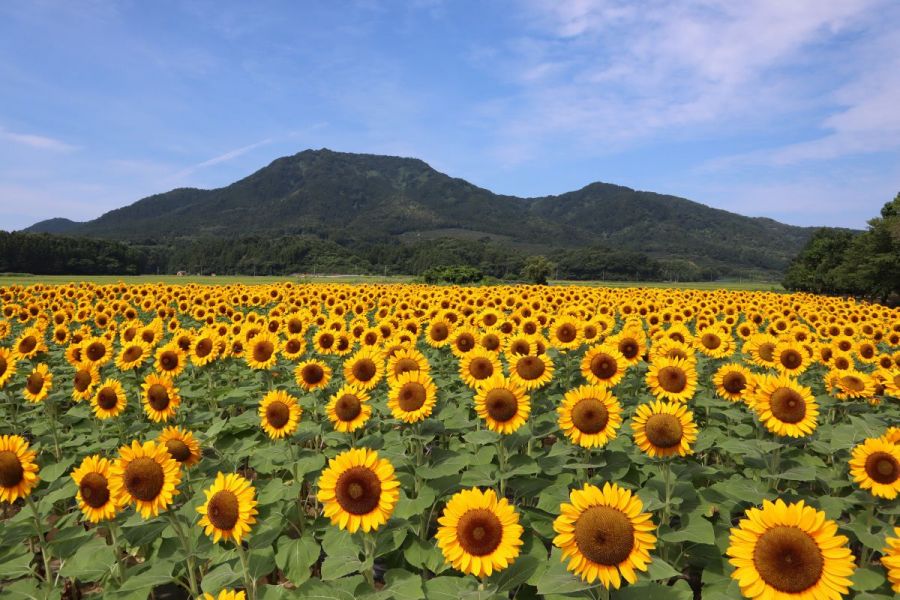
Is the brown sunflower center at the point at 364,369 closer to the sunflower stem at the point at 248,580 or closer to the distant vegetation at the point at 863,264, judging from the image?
the sunflower stem at the point at 248,580

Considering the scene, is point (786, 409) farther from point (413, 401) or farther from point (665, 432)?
point (413, 401)

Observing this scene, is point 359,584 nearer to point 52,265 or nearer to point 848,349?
point 848,349

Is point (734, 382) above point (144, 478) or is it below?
above

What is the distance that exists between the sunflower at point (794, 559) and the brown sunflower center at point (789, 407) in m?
2.40

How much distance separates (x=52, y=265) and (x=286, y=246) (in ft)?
279

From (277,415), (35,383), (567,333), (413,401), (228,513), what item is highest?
(567,333)

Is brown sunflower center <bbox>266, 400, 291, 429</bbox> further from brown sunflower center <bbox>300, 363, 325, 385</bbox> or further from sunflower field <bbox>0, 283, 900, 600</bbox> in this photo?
brown sunflower center <bbox>300, 363, 325, 385</bbox>

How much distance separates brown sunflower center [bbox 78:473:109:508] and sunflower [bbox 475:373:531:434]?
361 cm

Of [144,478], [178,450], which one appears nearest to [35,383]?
[178,450]

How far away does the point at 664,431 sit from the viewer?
4629 millimetres

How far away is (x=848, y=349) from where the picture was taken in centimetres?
1095

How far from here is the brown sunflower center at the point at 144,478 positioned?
4.19 m

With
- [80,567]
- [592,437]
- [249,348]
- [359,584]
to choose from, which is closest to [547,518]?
[592,437]

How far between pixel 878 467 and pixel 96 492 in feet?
22.9
